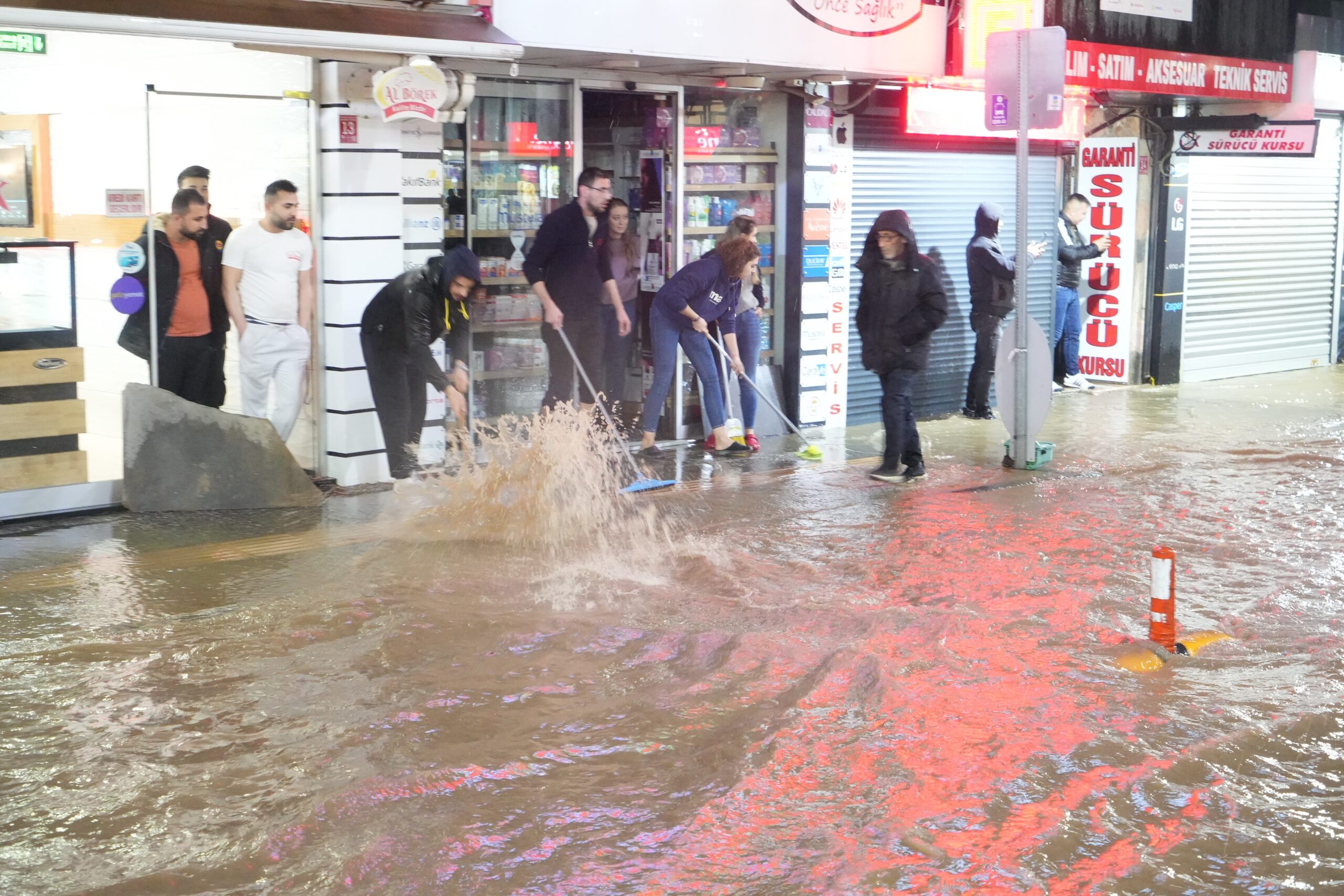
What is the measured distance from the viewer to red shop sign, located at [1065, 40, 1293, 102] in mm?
14664

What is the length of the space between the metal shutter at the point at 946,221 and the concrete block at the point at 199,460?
5.93 m

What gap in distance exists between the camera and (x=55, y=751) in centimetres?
546

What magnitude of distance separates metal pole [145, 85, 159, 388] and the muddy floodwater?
109cm

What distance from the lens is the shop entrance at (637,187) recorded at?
1182 cm

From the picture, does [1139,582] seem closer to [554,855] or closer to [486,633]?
[486,633]

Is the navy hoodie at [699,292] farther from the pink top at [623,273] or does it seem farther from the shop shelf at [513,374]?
the shop shelf at [513,374]

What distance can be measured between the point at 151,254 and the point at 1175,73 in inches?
433

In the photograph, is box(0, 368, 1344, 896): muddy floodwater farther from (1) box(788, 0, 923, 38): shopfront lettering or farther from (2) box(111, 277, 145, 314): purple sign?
(1) box(788, 0, 923, 38): shopfront lettering

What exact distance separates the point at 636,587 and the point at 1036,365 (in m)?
5.02

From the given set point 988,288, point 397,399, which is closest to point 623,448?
point 397,399

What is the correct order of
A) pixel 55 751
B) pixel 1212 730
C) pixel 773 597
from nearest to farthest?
pixel 55 751, pixel 1212 730, pixel 773 597

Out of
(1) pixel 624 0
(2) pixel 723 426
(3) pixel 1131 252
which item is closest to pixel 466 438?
(2) pixel 723 426

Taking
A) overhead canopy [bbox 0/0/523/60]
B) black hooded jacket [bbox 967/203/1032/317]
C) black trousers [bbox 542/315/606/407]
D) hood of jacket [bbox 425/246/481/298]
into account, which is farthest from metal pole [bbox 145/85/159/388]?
black hooded jacket [bbox 967/203/1032/317]

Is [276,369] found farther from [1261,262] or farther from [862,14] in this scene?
[1261,262]
